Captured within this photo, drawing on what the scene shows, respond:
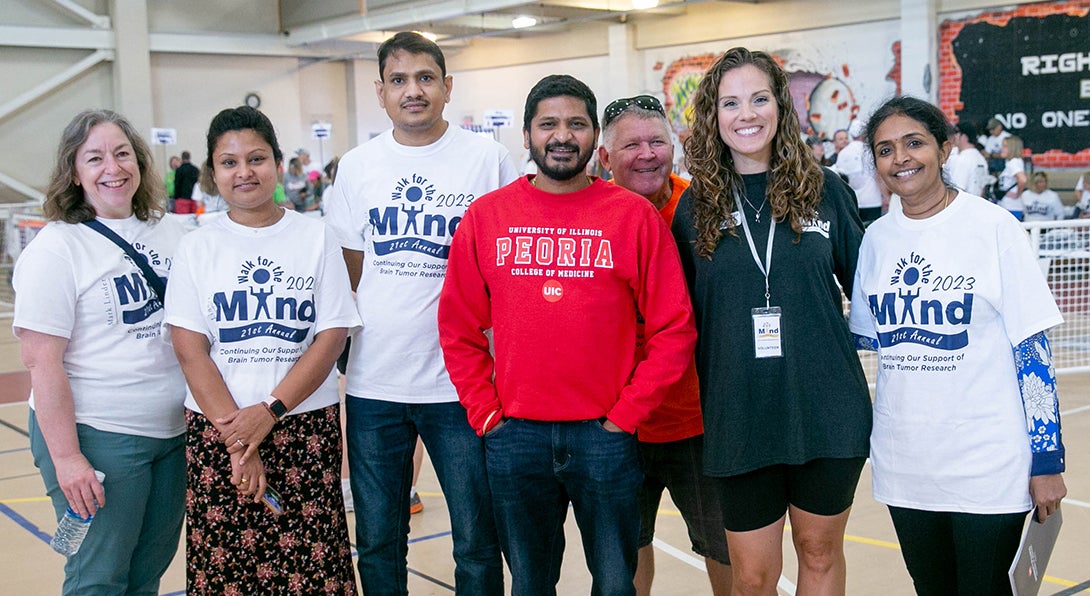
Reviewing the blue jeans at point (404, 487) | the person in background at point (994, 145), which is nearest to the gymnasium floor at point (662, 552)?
the blue jeans at point (404, 487)

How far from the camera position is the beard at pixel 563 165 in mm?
2934

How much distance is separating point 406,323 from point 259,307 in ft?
1.52

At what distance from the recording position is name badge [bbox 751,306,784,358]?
2.83 meters

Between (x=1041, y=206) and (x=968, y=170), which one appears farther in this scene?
(x=1041, y=206)

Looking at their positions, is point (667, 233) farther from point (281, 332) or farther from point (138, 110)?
point (138, 110)

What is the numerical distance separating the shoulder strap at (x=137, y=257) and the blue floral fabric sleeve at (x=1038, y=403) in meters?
2.44

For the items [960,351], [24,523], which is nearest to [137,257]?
[960,351]

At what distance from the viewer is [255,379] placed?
10.2 ft

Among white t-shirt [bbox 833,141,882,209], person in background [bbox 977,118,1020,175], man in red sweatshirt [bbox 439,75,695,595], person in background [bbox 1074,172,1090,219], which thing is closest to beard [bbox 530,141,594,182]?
man in red sweatshirt [bbox 439,75,695,595]

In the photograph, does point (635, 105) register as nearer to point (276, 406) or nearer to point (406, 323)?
point (406, 323)

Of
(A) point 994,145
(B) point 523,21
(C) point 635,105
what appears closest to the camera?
(C) point 635,105

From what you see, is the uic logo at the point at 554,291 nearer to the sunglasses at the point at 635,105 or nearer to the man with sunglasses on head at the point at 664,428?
the man with sunglasses on head at the point at 664,428

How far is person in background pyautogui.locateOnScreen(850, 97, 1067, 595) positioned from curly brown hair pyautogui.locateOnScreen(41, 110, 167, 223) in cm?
221

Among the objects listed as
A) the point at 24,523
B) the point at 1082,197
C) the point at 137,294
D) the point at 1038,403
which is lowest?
the point at 24,523
